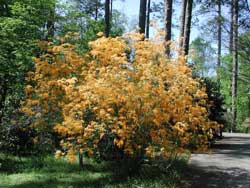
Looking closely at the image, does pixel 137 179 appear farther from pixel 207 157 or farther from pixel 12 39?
pixel 12 39

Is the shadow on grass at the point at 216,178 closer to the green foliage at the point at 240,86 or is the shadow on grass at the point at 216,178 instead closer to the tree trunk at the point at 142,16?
the tree trunk at the point at 142,16

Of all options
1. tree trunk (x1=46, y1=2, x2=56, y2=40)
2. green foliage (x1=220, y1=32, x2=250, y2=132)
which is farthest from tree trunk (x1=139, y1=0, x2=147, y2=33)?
green foliage (x1=220, y1=32, x2=250, y2=132)

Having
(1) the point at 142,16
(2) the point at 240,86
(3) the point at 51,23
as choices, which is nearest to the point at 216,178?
(1) the point at 142,16

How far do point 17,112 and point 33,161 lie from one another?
1737mm

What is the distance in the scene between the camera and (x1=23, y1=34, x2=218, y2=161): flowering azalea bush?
254 inches


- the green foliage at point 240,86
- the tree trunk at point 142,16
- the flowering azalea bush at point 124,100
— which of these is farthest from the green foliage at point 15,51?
the green foliage at point 240,86

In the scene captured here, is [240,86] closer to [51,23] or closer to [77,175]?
[51,23]

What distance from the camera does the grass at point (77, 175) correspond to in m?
7.04

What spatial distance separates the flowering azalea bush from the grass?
0.48 meters

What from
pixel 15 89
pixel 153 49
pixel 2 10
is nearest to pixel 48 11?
pixel 2 10

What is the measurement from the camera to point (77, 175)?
824 centimetres

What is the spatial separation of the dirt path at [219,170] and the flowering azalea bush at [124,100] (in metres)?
0.69

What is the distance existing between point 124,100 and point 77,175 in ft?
8.88

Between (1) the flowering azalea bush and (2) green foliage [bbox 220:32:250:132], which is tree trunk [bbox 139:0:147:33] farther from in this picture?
(2) green foliage [bbox 220:32:250:132]
